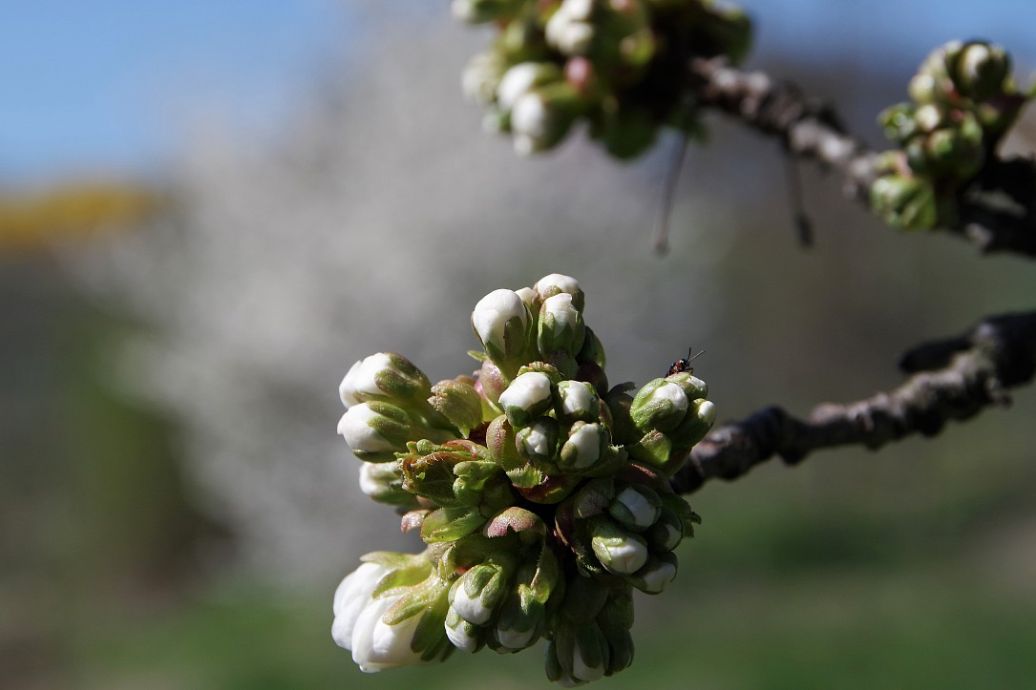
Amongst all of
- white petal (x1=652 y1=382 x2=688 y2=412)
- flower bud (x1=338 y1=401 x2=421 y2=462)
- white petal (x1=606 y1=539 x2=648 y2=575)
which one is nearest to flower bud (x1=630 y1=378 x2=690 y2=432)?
white petal (x1=652 y1=382 x2=688 y2=412)

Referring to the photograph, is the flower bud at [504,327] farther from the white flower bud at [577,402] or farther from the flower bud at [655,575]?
the flower bud at [655,575]

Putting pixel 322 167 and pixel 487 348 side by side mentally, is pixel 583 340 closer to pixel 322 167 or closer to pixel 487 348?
pixel 487 348

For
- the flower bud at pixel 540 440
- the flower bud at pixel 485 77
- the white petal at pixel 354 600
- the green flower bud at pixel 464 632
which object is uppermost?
the flower bud at pixel 485 77

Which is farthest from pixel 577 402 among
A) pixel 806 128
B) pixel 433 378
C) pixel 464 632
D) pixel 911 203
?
pixel 433 378

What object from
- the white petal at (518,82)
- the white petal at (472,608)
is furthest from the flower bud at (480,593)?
the white petal at (518,82)

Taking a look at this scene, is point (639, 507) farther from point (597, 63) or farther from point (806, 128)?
point (806, 128)

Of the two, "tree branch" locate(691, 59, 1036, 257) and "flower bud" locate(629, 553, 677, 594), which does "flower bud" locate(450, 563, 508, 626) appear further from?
"tree branch" locate(691, 59, 1036, 257)
